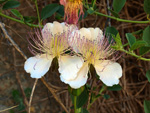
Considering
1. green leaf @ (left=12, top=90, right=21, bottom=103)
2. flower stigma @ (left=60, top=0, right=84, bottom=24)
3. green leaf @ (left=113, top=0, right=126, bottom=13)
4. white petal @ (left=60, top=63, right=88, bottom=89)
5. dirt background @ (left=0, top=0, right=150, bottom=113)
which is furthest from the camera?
dirt background @ (left=0, top=0, right=150, bottom=113)

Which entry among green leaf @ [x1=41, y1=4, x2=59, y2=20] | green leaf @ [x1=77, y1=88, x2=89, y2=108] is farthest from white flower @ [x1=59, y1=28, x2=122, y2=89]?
green leaf @ [x1=41, y1=4, x2=59, y2=20]

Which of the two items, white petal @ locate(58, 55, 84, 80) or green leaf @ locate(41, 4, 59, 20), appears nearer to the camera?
white petal @ locate(58, 55, 84, 80)

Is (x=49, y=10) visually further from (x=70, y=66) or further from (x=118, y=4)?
(x=70, y=66)

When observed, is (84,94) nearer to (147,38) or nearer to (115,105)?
(147,38)

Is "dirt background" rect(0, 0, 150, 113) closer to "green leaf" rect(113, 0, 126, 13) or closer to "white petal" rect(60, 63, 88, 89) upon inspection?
"green leaf" rect(113, 0, 126, 13)

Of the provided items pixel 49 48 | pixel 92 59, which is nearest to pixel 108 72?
pixel 92 59

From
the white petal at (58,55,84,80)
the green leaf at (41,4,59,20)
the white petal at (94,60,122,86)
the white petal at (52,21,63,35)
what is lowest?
the white petal at (94,60,122,86)
